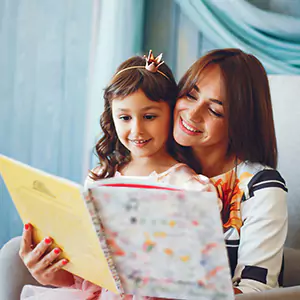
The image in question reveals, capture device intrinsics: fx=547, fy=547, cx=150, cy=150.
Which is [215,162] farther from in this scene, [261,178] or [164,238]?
[164,238]

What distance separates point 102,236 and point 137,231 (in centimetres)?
7

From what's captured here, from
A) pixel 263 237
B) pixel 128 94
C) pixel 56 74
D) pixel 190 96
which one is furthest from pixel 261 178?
pixel 56 74

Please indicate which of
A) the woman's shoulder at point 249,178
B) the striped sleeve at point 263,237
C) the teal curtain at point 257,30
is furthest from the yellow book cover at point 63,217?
the teal curtain at point 257,30

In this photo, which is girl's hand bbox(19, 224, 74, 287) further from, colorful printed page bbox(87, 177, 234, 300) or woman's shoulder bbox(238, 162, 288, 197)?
woman's shoulder bbox(238, 162, 288, 197)

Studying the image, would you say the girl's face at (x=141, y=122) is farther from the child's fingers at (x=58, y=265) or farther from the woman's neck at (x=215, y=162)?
the child's fingers at (x=58, y=265)

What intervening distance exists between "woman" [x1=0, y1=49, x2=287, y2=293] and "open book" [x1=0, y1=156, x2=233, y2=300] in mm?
185

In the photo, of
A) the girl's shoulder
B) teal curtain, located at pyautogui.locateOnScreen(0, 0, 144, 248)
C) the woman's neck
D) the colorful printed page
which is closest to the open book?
the colorful printed page

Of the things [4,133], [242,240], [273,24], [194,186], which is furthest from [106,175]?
[273,24]

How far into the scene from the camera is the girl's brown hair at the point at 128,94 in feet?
4.32

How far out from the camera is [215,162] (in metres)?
1.39

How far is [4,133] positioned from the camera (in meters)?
2.18

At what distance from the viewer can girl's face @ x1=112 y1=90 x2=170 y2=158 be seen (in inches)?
51.4

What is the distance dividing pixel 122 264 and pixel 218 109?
0.44m

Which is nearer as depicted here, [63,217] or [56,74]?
[63,217]
